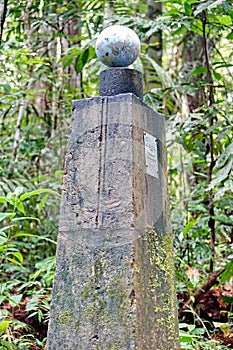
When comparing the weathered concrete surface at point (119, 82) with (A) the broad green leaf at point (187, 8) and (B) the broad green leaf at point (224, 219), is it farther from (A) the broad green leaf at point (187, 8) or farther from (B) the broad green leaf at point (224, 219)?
(B) the broad green leaf at point (224, 219)

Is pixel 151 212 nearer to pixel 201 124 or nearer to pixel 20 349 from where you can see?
pixel 20 349

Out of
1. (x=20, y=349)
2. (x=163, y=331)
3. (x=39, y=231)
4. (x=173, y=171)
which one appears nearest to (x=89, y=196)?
(x=163, y=331)

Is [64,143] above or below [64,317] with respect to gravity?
above

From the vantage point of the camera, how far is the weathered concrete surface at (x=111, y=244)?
6.12ft

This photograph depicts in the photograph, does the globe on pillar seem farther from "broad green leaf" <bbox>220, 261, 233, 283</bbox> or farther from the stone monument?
"broad green leaf" <bbox>220, 261, 233, 283</bbox>

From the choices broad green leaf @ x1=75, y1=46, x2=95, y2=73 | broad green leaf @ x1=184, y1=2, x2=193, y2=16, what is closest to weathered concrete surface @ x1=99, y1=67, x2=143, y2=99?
broad green leaf @ x1=184, y1=2, x2=193, y2=16

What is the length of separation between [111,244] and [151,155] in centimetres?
45

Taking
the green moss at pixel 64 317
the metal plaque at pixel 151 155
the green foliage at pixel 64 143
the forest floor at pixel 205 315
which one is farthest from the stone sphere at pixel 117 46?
the forest floor at pixel 205 315

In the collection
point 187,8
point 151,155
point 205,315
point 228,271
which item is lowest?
point 205,315

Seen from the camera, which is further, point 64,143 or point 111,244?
point 64,143

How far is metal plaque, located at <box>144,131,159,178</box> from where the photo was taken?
213cm

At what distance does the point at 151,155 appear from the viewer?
7.13 feet

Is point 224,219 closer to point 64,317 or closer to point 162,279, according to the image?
point 162,279

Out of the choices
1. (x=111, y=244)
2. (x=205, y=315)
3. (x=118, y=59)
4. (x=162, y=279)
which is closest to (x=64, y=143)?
(x=205, y=315)
